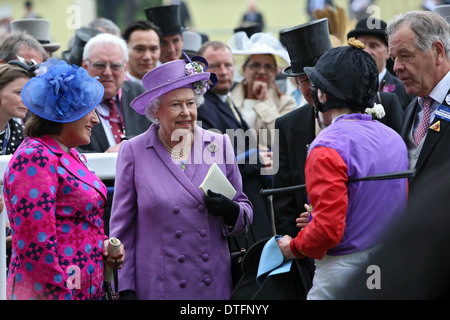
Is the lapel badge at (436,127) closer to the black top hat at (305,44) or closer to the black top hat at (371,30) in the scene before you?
the black top hat at (305,44)

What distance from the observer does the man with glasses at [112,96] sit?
223 inches

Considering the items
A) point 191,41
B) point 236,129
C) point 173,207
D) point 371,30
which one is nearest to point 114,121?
point 236,129

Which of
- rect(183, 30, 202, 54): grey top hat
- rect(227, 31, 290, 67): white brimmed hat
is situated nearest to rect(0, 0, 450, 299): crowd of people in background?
→ rect(227, 31, 290, 67): white brimmed hat

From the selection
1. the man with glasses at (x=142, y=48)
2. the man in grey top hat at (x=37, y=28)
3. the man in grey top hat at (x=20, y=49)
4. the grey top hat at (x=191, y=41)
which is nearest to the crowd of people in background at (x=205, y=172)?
Answer: the man in grey top hat at (x=20, y=49)

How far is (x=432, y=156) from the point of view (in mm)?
3906

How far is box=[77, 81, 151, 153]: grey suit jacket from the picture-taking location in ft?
18.2

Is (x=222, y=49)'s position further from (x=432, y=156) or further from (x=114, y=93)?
(x=432, y=156)

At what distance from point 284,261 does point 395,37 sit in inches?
63.3

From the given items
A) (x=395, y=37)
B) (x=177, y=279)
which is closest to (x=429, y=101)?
(x=395, y=37)

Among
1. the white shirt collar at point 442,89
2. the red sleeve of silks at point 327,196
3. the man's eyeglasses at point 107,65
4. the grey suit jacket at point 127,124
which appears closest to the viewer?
the red sleeve of silks at point 327,196

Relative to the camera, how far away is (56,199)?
350cm

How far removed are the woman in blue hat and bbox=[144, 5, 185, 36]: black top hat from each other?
4398 millimetres

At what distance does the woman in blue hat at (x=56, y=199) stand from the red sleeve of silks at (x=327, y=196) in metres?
1.18

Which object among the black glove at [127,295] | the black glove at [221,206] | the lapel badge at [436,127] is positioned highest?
the lapel badge at [436,127]
